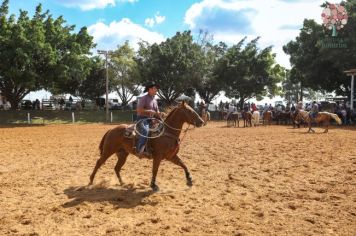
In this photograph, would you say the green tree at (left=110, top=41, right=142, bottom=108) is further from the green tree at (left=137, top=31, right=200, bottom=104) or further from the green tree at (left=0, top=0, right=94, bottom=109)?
the green tree at (left=0, top=0, right=94, bottom=109)

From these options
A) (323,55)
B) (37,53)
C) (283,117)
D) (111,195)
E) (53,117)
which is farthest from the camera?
(53,117)

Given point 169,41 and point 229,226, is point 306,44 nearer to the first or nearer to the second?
point 169,41

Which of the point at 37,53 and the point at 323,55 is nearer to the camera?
the point at 37,53

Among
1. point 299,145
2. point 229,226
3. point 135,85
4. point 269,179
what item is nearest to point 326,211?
point 229,226

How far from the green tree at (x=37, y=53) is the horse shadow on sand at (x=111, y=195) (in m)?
28.2

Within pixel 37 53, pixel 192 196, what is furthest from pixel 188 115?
pixel 37 53

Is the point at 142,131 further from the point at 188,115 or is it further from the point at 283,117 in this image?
the point at 283,117

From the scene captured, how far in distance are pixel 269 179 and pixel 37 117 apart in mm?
33546

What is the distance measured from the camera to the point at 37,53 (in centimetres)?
3675

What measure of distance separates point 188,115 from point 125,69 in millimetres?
45592

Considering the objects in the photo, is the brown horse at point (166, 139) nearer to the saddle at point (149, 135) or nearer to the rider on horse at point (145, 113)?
the saddle at point (149, 135)

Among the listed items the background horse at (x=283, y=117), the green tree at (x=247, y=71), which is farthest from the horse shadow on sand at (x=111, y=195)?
the green tree at (x=247, y=71)

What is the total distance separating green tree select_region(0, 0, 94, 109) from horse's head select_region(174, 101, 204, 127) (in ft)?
93.8

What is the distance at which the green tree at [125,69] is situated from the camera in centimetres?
5278
